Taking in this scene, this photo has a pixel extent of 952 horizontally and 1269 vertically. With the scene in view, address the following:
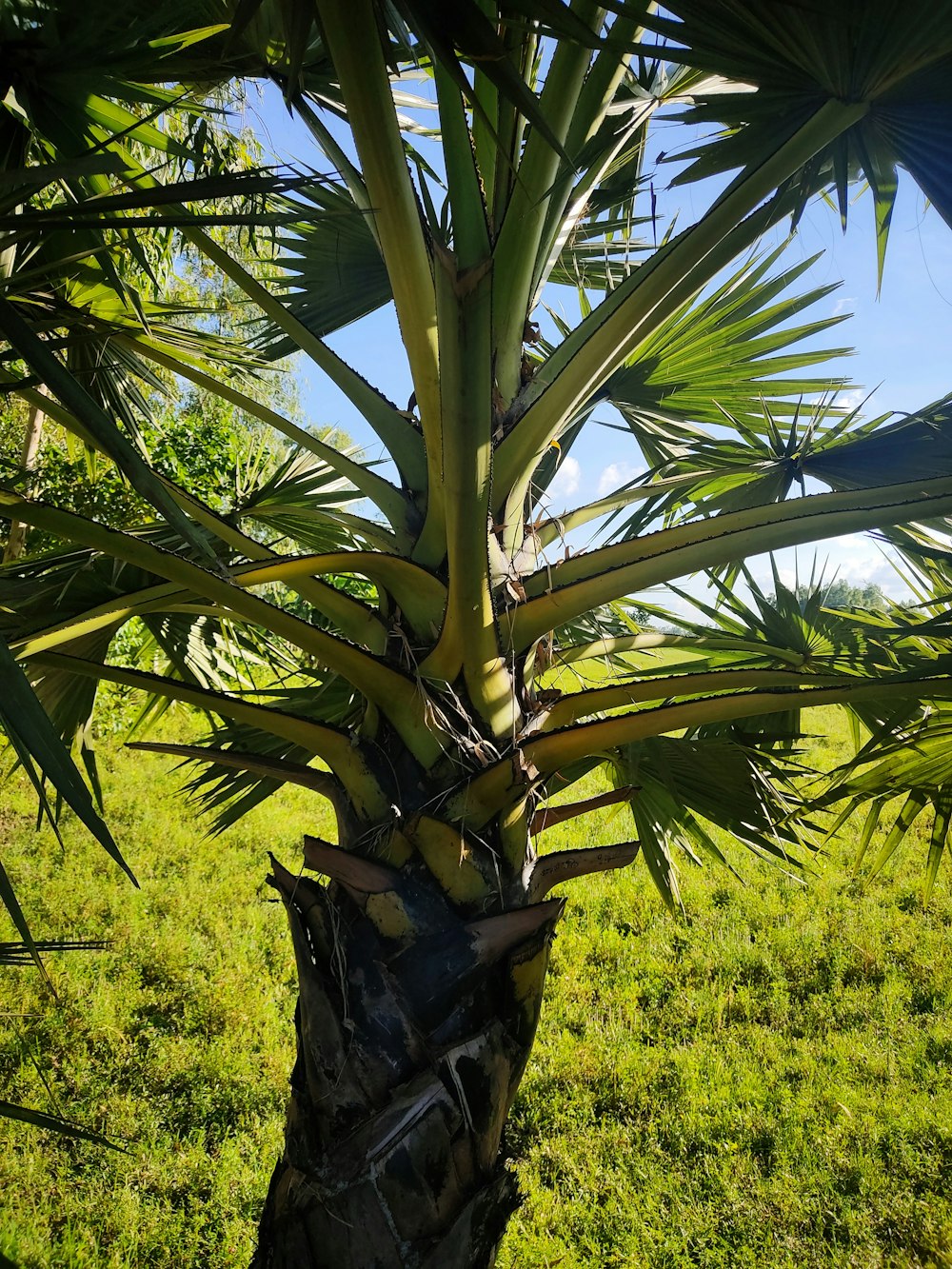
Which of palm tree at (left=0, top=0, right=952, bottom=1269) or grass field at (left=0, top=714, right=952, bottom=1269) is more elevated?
palm tree at (left=0, top=0, right=952, bottom=1269)

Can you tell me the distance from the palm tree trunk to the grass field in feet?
2.52

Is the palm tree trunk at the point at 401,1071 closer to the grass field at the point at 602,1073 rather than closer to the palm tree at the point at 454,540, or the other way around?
the palm tree at the point at 454,540

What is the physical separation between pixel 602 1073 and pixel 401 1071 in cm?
260

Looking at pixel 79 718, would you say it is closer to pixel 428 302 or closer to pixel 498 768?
pixel 498 768

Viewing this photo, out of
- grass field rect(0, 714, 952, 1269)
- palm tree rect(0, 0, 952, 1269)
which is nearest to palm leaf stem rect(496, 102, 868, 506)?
palm tree rect(0, 0, 952, 1269)

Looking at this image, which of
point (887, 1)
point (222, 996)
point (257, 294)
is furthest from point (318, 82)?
point (222, 996)

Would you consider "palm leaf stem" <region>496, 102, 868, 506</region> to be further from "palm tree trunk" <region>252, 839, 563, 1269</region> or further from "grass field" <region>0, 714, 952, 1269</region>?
"grass field" <region>0, 714, 952, 1269</region>

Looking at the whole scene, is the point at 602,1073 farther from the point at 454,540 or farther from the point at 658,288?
the point at 658,288

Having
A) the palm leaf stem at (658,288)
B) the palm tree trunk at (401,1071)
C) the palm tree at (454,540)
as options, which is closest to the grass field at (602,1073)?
the palm tree trunk at (401,1071)

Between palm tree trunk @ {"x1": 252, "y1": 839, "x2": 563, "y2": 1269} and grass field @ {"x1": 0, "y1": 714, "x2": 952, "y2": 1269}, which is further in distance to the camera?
grass field @ {"x1": 0, "y1": 714, "x2": 952, "y2": 1269}

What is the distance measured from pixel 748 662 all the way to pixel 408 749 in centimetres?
126

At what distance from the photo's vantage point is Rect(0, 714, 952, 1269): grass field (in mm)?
2771

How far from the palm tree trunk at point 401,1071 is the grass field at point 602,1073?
2.52 feet

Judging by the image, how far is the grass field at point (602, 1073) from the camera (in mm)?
2771
